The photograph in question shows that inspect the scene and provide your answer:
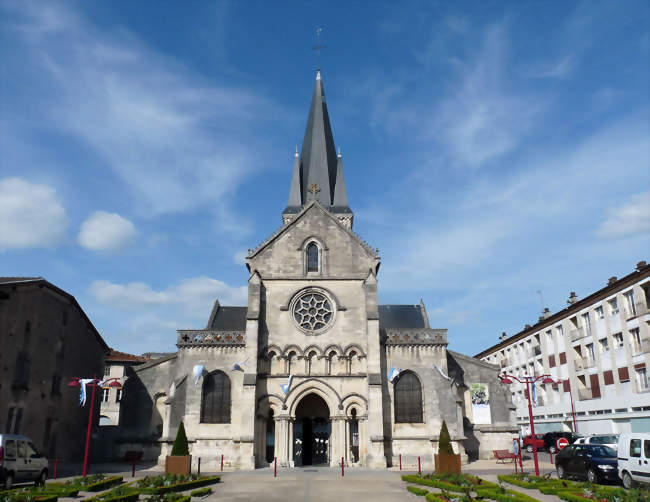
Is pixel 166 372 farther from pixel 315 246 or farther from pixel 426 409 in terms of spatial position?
pixel 426 409

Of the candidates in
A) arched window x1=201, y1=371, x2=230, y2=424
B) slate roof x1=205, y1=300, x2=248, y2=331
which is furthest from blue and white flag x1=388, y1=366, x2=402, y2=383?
slate roof x1=205, y1=300, x2=248, y2=331

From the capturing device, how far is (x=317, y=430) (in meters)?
29.4

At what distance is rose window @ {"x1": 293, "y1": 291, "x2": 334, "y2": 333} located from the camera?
29.6 meters

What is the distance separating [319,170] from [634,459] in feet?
98.6

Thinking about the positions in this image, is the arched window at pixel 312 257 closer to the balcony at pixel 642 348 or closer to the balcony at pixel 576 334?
the balcony at pixel 642 348

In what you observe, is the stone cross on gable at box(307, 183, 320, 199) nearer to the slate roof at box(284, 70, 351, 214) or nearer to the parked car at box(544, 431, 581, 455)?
the slate roof at box(284, 70, 351, 214)

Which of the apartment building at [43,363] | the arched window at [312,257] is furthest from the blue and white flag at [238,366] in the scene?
the apartment building at [43,363]

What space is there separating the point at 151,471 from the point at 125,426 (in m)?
5.46

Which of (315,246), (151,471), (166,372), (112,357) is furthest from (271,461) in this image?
(112,357)

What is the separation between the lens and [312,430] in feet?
96.5

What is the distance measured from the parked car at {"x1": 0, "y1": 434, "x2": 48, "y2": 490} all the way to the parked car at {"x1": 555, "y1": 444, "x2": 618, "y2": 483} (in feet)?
63.1

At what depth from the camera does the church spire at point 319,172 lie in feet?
134

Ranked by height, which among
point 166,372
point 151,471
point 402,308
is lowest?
point 151,471

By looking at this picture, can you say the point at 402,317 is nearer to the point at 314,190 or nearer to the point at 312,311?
the point at 312,311
